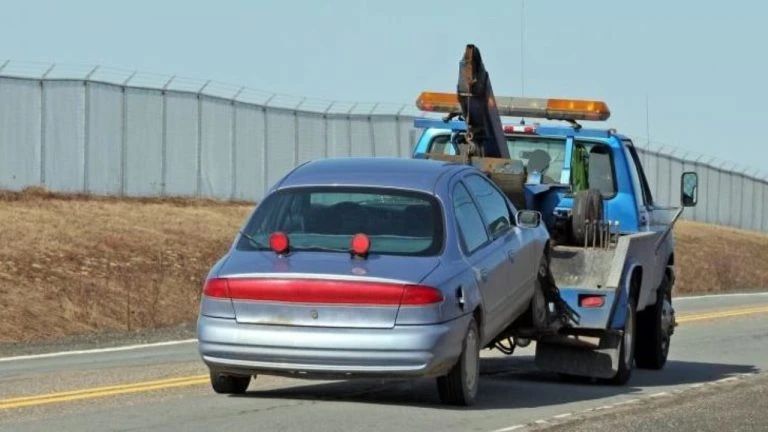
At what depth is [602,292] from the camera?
15688 mm

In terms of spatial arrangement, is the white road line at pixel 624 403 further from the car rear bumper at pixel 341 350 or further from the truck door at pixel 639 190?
the truck door at pixel 639 190

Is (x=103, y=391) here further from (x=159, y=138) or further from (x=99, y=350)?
(x=159, y=138)

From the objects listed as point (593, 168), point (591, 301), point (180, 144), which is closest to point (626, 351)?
point (591, 301)

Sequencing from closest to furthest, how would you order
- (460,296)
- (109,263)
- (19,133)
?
(460,296) → (109,263) → (19,133)

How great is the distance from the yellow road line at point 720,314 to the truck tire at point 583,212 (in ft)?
29.1

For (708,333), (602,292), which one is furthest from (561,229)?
(708,333)

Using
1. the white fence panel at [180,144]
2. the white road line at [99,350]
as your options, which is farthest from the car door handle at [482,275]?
the white fence panel at [180,144]

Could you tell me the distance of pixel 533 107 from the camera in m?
18.6

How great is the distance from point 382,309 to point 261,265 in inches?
35.7

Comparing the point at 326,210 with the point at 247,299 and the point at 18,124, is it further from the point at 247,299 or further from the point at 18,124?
the point at 18,124

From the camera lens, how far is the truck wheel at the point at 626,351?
15.9 metres

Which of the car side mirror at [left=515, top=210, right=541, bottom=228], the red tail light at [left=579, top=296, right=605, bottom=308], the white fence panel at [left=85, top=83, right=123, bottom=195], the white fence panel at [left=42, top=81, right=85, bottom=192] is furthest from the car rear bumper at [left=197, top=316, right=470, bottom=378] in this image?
the white fence panel at [left=85, top=83, right=123, bottom=195]

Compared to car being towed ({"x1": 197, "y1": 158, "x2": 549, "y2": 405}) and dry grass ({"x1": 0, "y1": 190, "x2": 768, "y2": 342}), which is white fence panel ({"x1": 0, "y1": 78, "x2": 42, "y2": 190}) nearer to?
dry grass ({"x1": 0, "y1": 190, "x2": 768, "y2": 342})

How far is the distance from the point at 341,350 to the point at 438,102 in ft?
23.5
